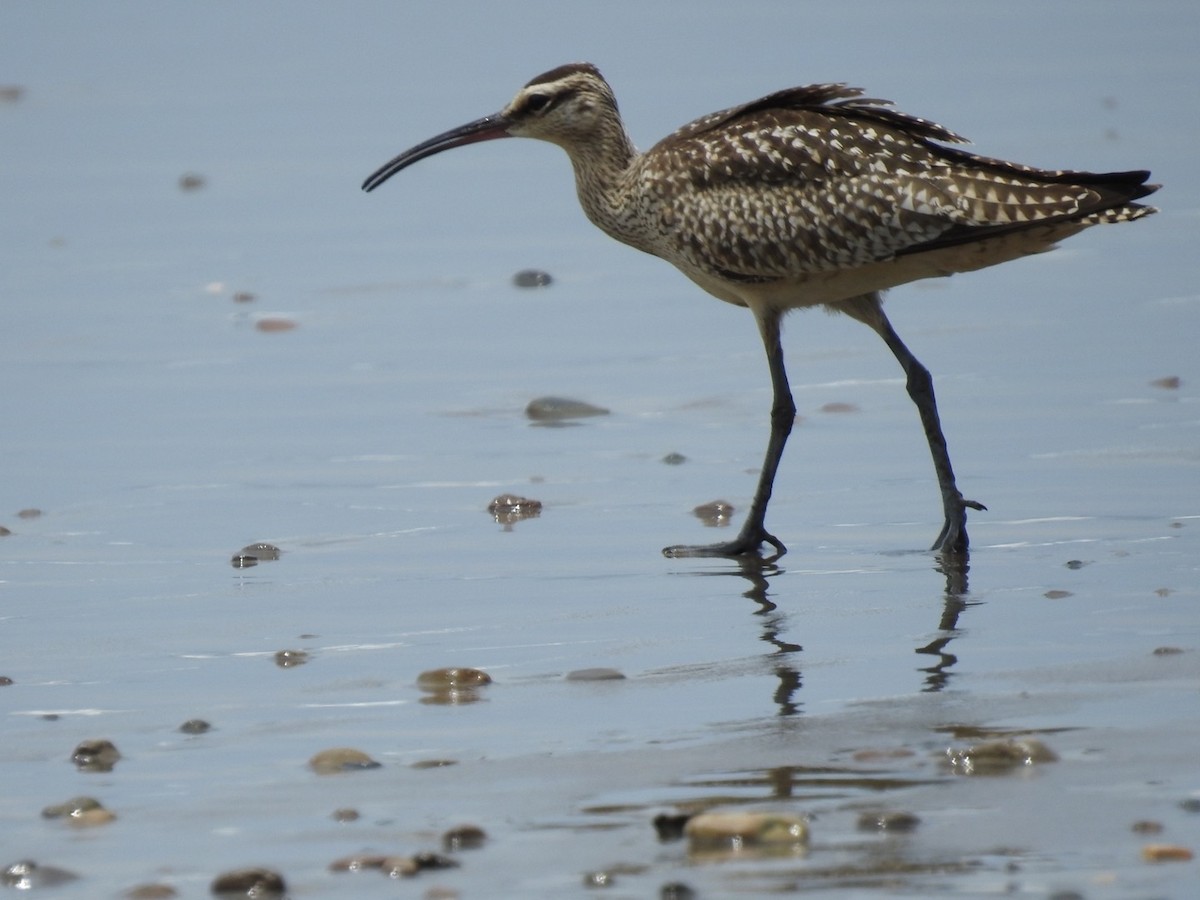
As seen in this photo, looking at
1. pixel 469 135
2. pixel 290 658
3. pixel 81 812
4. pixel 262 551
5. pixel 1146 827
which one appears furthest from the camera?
pixel 469 135

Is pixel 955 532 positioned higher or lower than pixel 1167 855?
higher

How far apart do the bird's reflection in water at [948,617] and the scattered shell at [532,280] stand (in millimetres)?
6424

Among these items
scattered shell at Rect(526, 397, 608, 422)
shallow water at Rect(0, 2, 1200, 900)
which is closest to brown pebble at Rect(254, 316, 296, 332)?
shallow water at Rect(0, 2, 1200, 900)

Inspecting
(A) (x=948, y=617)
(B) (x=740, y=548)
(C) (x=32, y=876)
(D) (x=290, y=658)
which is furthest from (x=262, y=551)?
(C) (x=32, y=876)

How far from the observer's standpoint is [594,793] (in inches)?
237

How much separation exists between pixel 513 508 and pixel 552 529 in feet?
1.25

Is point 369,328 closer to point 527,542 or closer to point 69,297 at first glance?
point 69,297

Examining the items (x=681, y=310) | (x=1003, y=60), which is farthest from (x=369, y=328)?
(x=1003, y=60)

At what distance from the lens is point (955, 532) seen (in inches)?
351

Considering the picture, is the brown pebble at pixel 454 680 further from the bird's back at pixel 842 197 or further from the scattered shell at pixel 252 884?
the bird's back at pixel 842 197

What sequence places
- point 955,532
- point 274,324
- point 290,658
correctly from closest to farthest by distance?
point 290,658 → point 955,532 → point 274,324

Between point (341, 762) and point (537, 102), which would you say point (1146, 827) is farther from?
point (537, 102)

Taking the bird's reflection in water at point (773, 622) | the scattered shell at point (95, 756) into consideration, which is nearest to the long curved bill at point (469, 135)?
the bird's reflection in water at point (773, 622)

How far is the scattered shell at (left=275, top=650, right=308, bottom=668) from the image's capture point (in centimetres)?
768
